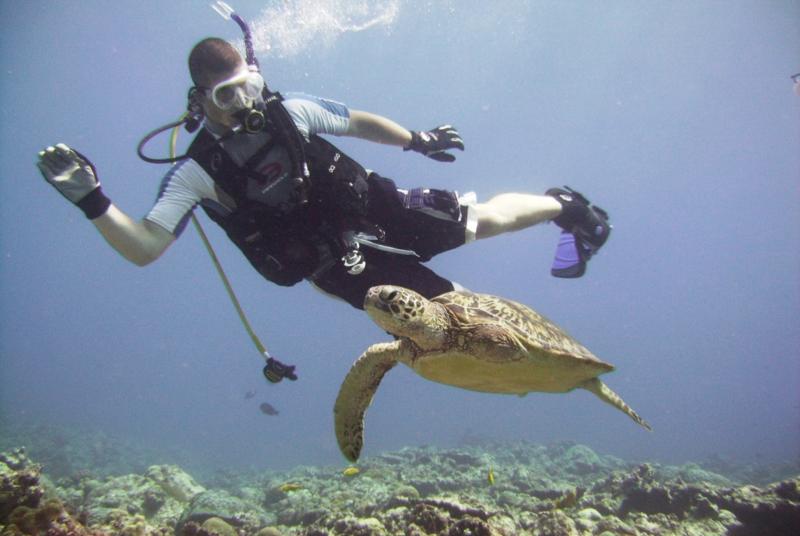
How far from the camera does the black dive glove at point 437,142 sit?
14.8ft

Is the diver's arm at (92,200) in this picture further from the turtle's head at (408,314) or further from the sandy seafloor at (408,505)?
the sandy seafloor at (408,505)

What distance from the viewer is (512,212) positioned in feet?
13.3

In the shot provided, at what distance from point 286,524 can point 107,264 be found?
135 meters

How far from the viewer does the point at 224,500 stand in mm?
5988

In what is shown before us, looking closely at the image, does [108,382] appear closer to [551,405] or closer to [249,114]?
[551,405]

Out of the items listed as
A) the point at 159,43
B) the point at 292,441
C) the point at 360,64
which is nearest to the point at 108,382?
the point at 292,441

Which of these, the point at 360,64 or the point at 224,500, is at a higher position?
the point at 360,64

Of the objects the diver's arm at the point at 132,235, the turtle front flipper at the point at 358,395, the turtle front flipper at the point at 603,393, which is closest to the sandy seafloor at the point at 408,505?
the turtle front flipper at the point at 358,395

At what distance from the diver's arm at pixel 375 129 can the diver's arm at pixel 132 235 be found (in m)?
2.19

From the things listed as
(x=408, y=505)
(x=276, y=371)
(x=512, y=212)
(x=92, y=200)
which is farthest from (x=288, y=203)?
(x=408, y=505)

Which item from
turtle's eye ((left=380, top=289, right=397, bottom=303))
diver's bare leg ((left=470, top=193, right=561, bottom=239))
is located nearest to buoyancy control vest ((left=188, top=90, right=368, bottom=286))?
turtle's eye ((left=380, top=289, right=397, bottom=303))

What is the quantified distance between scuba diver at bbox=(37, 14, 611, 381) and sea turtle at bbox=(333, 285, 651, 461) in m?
0.82

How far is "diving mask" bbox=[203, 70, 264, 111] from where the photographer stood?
124 inches

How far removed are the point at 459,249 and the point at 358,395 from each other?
81824 mm
